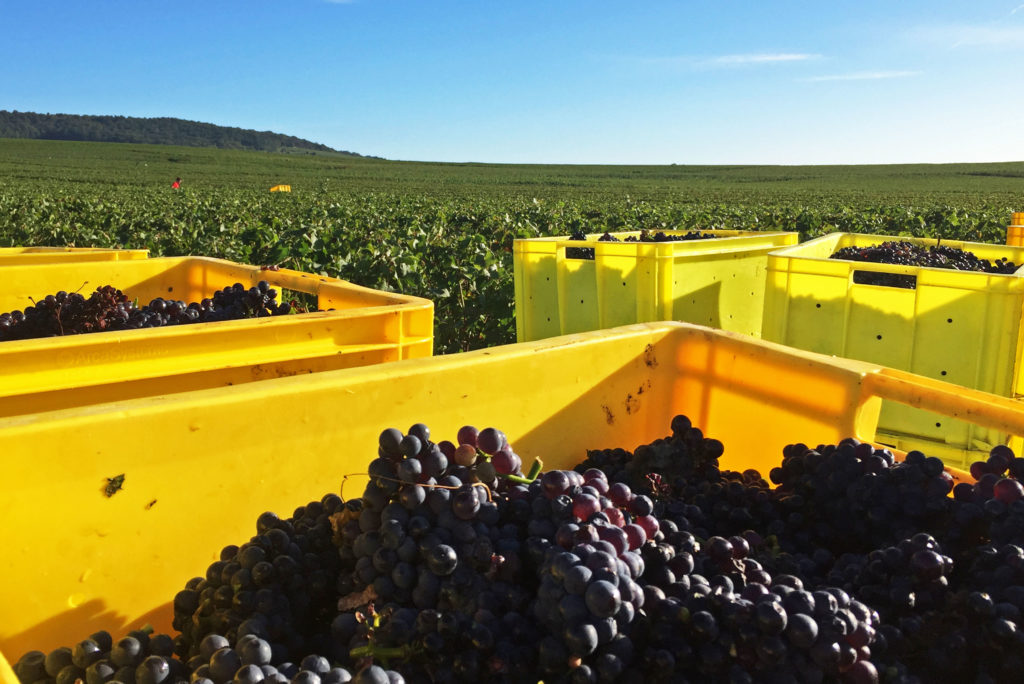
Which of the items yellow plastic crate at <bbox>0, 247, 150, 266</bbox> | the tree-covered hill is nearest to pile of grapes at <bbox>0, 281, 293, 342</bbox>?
yellow plastic crate at <bbox>0, 247, 150, 266</bbox>

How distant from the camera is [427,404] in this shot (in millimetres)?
1609

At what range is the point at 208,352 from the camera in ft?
6.70

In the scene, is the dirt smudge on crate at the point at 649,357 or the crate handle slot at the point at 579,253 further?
the crate handle slot at the point at 579,253

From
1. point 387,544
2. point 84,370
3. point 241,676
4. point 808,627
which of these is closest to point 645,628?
point 808,627

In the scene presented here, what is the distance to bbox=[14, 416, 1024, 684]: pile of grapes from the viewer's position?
1.03 metres

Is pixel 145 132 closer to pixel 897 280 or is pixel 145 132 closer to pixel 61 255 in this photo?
pixel 61 255

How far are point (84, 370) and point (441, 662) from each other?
52.7 inches

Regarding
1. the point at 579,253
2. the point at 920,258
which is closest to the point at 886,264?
the point at 920,258

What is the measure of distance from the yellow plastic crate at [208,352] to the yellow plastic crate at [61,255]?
5.64ft

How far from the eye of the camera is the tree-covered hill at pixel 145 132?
115 meters

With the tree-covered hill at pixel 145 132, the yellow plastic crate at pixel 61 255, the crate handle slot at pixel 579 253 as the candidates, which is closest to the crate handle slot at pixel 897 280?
the crate handle slot at pixel 579 253

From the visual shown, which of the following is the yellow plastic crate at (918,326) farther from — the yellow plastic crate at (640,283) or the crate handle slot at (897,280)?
the yellow plastic crate at (640,283)

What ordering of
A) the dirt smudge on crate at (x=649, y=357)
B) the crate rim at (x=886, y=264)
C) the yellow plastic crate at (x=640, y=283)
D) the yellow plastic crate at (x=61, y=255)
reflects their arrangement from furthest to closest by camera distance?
the yellow plastic crate at (x=640, y=283)
the yellow plastic crate at (x=61, y=255)
the crate rim at (x=886, y=264)
the dirt smudge on crate at (x=649, y=357)

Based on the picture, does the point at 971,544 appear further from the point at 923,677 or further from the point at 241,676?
the point at 241,676
